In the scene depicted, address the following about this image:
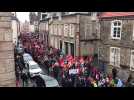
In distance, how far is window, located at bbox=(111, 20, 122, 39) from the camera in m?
3.76

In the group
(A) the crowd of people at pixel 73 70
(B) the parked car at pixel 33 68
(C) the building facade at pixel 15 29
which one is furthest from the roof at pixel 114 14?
(B) the parked car at pixel 33 68

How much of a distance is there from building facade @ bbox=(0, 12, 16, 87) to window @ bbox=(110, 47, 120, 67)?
1621 mm

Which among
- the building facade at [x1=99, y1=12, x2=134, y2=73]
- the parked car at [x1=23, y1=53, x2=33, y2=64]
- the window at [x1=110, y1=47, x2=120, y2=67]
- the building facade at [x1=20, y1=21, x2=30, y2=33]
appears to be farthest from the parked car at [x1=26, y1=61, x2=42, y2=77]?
the window at [x1=110, y1=47, x2=120, y2=67]

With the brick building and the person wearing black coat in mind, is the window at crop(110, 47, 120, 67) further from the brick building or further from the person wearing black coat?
the person wearing black coat

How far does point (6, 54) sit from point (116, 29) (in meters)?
1.80

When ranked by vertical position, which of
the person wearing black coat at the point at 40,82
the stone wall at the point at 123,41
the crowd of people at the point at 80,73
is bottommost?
the person wearing black coat at the point at 40,82

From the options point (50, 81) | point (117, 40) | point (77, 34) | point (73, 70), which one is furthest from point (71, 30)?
point (50, 81)

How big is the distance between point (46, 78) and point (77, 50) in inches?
28.5

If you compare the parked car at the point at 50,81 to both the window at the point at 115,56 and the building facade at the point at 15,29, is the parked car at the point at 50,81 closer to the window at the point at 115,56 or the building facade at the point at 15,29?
the building facade at the point at 15,29

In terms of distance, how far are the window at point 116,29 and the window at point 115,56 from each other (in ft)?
0.67

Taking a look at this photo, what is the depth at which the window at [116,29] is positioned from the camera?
3.76 meters

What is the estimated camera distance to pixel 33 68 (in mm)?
4090

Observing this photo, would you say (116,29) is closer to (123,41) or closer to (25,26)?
(123,41)
